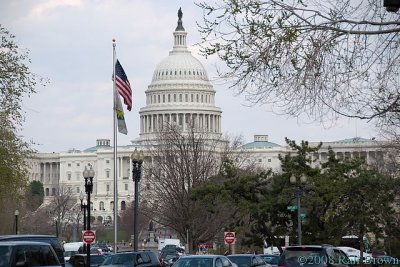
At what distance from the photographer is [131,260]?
37719 mm

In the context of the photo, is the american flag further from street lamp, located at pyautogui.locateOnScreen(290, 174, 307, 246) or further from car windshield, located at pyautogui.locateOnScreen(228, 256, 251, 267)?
car windshield, located at pyautogui.locateOnScreen(228, 256, 251, 267)

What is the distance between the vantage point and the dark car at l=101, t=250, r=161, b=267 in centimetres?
3762

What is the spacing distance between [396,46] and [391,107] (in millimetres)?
1908

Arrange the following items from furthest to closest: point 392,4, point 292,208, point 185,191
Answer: point 185,191 < point 292,208 < point 392,4

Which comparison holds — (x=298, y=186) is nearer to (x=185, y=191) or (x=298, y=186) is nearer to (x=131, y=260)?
(x=131, y=260)

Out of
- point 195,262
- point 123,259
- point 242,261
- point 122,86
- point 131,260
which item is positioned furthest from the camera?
point 122,86

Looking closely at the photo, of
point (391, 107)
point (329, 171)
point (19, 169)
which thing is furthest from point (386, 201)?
point (391, 107)

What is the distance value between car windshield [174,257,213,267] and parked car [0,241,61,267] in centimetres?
748

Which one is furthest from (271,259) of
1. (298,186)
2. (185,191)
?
(185,191)

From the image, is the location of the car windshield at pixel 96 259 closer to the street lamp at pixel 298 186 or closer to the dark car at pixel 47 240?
the street lamp at pixel 298 186

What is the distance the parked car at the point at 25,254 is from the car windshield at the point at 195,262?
748 cm

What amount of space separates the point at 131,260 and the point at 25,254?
13.4 metres

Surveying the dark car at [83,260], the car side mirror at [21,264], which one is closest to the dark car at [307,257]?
the car side mirror at [21,264]

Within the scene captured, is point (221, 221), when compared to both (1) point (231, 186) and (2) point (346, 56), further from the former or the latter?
(2) point (346, 56)
